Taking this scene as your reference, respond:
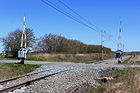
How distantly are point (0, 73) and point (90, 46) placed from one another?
80674 millimetres

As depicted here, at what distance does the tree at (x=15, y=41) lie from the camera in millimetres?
43188

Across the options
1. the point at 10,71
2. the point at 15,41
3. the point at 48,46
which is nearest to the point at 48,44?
the point at 48,46

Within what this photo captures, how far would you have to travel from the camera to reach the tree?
43.2m

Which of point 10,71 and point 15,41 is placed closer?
point 10,71

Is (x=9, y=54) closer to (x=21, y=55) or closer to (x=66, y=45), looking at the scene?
(x=21, y=55)

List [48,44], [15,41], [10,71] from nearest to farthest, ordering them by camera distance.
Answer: [10,71] → [15,41] → [48,44]

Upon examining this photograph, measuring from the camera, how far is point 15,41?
142 ft

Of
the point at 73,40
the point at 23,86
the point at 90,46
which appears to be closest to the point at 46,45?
the point at 73,40

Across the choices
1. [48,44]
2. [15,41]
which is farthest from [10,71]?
[48,44]

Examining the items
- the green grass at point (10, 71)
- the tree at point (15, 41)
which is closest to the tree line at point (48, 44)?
the tree at point (15, 41)

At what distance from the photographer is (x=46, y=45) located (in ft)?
254

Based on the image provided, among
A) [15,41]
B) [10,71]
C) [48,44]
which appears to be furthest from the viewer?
[48,44]

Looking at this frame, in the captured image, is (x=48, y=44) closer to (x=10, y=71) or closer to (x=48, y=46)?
(x=48, y=46)

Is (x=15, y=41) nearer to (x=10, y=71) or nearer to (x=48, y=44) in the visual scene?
(x=10, y=71)
